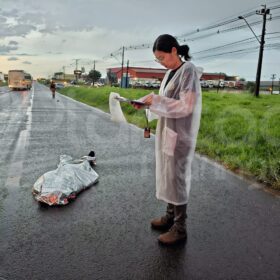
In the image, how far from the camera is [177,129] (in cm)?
332

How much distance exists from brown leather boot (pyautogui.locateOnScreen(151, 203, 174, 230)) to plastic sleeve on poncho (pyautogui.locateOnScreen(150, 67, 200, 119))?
1.26 meters

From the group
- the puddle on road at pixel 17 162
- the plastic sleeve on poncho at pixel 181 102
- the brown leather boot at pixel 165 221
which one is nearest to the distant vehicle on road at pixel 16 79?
the puddle on road at pixel 17 162

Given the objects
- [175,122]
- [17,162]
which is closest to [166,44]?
[175,122]

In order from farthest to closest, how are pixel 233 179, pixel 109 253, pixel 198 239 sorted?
pixel 233 179, pixel 198 239, pixel 109 253

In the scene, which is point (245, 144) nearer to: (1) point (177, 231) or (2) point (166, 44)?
(1) point (177, 231)

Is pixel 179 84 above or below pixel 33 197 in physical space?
above

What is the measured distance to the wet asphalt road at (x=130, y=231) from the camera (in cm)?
291

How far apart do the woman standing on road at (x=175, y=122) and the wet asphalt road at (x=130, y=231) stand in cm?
38

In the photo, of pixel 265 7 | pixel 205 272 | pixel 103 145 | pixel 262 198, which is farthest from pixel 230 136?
pixel 265 7

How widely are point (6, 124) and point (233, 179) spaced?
9.16 m

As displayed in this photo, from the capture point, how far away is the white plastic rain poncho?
3.11 meters

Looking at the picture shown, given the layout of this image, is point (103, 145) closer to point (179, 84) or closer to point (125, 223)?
point (125, 223)

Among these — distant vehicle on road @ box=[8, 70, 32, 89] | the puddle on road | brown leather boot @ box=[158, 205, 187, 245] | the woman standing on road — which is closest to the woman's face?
the woman standing on road

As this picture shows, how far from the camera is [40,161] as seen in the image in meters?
6.65
